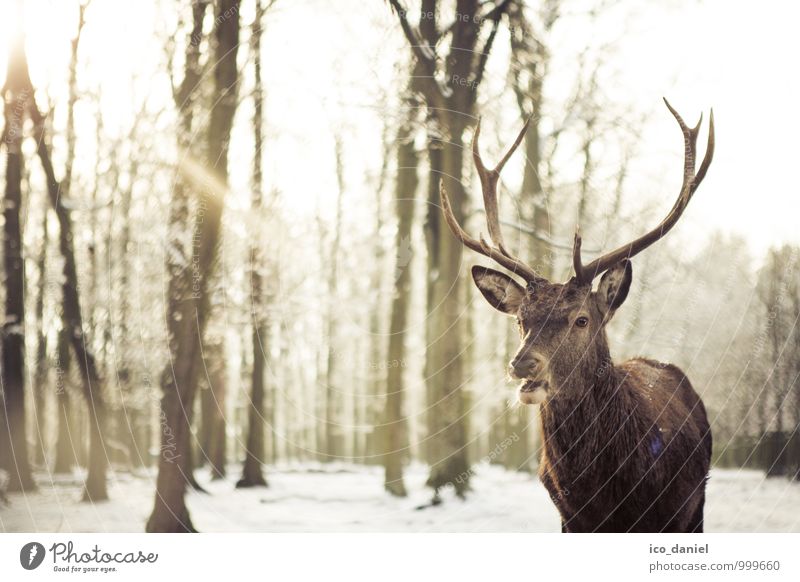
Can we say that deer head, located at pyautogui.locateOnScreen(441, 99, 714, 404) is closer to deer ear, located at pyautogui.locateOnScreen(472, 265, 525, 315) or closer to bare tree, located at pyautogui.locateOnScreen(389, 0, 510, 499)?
deer ear, located at pyautogui.locateOnScreen(472, 265, 525, 315)

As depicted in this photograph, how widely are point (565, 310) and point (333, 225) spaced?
4694 millimetres

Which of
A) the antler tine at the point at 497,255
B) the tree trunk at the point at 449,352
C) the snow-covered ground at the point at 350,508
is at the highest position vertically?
the antler tine at the point at 497,255

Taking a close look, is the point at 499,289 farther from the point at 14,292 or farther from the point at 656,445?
the point at 14,292

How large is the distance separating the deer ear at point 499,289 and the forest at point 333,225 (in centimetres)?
128

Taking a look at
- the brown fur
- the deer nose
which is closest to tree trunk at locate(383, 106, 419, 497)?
the brown fur

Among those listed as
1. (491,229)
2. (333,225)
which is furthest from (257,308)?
(491,229)

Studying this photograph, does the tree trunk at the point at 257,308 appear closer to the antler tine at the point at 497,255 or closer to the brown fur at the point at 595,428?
the antler tine at the point at 497,255

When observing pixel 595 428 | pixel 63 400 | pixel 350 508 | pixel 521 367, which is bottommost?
pixel 350 508

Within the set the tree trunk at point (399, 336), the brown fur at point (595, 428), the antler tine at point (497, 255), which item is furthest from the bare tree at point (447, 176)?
the brown fur at point (595, 428)

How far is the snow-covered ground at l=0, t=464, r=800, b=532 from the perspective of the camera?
18.9ft

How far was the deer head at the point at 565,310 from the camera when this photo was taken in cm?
390

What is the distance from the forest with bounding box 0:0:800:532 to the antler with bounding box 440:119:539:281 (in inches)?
20.1

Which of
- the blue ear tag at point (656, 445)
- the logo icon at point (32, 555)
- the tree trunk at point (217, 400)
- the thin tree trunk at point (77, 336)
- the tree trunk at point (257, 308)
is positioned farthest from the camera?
the tree trunk at point (217, 400)

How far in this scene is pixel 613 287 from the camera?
427cm
